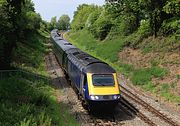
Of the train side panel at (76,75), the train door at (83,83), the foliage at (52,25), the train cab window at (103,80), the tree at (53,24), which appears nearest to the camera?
the train cab window at (103,80)

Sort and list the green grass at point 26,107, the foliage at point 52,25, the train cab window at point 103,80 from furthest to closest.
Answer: the foliage at point 52,25 < the train cab window at point 103,80 < the green grass at point 26,107

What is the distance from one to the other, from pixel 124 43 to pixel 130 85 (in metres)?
15.1

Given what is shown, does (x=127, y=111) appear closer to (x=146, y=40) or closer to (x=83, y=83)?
(x=83, y=83)

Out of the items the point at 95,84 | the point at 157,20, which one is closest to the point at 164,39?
the point at 157,20

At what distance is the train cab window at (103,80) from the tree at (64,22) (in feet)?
553

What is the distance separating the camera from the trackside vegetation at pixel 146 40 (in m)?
29.4

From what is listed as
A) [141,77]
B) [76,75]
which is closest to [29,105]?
[76,75]

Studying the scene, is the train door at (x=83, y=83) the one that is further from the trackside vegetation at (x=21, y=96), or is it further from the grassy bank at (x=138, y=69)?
the grassy bank at (x=138, y=69)

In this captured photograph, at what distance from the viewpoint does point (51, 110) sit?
21.1 m

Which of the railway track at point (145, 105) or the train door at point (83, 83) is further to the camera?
the train door at point (83, 83)

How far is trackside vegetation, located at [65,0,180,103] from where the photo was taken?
29.4 meters

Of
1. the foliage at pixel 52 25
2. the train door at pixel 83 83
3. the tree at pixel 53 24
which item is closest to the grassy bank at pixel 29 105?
the train door at pixel 83 83

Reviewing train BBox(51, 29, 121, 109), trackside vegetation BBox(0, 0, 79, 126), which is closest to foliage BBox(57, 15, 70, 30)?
trackside vegetation BBox(0, 0, 79, 126)

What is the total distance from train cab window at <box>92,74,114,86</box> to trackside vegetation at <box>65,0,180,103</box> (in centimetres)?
599
